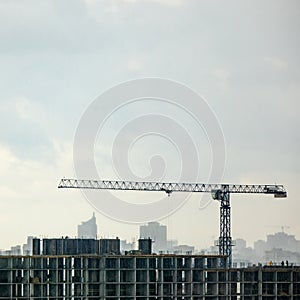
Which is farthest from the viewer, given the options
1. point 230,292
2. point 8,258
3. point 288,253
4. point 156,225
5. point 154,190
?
point 288,253

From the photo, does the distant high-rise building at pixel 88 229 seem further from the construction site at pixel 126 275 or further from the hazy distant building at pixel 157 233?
the construction site at pixel 126 275

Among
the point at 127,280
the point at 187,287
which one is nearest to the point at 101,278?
the point at 127,280

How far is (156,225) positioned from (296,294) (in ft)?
196

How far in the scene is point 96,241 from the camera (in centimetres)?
8588

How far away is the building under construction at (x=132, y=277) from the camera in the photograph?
8075cm

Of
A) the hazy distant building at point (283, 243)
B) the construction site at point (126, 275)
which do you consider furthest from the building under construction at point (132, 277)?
the hazy distant building at point (283, 243)

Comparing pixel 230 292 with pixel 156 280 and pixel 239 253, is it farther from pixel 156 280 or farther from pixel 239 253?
pixel 239 253

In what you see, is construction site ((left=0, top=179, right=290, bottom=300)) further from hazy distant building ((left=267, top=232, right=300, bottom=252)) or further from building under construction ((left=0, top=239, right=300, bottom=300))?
hazy distant building ((left=267, top=232, right=300, bottom=252))

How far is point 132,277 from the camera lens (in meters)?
83.2

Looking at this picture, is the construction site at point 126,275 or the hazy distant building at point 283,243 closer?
the construction site at point 126,275

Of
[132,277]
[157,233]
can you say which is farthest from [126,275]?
[157,233]

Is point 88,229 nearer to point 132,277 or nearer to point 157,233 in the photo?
point 157,233

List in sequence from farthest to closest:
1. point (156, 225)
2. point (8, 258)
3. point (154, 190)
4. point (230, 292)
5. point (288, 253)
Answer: point (288, 253) < point (156, 225) < point (154, 190) < point (230, 292) < point (8, 258)

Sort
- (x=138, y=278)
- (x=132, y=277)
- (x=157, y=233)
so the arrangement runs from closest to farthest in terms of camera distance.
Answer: (x=132, y=277)
(x=138, y=278)
(x=157, y=233)
